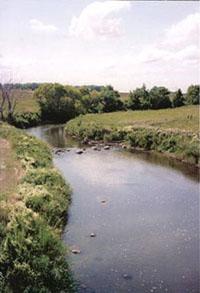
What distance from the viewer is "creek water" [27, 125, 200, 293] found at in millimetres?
15555

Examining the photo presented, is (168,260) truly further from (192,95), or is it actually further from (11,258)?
(192,95)

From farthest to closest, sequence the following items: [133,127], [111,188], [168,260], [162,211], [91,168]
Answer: [133,127] → [91,168] → [111,188] → [162,211] → [168,260]

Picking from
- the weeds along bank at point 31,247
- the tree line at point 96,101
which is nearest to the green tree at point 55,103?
the tree line at point 96,101

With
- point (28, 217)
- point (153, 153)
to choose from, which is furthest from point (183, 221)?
point (153, 153)

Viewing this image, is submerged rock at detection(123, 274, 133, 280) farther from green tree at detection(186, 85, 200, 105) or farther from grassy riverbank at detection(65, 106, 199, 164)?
green tree at detection(186, 85, 200, 105)

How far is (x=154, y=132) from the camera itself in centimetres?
4784

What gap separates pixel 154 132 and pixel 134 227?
1125 inches

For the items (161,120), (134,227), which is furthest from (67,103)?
(134,227)

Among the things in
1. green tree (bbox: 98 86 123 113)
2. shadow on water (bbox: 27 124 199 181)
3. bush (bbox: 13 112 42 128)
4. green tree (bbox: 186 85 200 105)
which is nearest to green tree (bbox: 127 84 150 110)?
green tree (bbox: 98 86 123 113)

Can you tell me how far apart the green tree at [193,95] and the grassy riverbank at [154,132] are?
51.4ft

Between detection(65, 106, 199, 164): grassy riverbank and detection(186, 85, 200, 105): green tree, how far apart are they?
15.7 metres

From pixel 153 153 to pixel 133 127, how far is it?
10.4 m

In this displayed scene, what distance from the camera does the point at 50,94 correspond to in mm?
85625

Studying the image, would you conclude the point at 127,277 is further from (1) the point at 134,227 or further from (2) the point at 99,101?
(2) the point at 99,101
